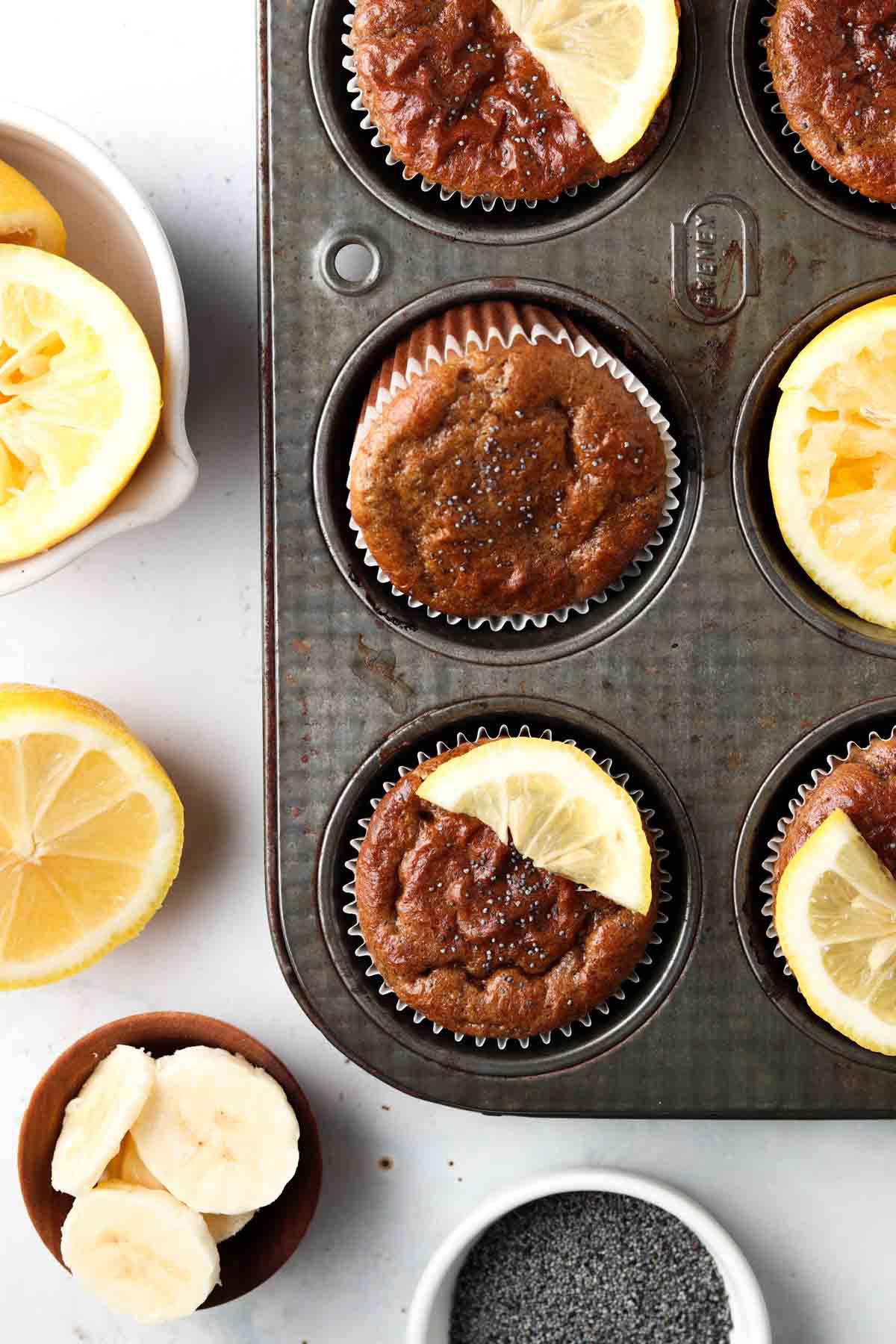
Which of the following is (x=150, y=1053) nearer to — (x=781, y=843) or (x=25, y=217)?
(x=781, y=843)

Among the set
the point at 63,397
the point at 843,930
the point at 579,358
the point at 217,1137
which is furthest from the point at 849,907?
the point at 63,397

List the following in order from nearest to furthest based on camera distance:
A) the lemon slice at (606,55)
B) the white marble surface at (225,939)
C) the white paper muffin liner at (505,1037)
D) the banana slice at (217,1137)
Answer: the lemon slice at (606,55), the white paper muffin liner at (505,1037), the banana slice at (217,1137), the white marble surface at (225,939)

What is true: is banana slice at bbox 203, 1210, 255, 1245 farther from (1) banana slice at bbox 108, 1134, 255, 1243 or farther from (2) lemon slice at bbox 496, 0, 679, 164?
(2) lemon slice at bbox 496, 0, 679, 164

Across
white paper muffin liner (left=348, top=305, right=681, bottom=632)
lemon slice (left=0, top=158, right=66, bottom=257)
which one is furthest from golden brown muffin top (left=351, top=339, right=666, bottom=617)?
lemon slice (left=0, top=158, right=66, bottom=257)

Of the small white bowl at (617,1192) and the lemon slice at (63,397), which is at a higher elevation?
the lemon slice at (63,397)

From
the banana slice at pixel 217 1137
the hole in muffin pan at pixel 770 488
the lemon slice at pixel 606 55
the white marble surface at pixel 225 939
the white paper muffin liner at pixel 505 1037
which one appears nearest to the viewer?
the lemon slice at pixel 606 55

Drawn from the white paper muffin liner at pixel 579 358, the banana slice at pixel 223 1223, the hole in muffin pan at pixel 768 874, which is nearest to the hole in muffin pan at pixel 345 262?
the white paper muffin liner at pixel 579 358

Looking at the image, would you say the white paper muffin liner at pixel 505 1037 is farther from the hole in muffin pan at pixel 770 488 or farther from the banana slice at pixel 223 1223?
the banana slice at pixel 223 1223

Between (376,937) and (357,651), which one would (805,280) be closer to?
(357,651)
